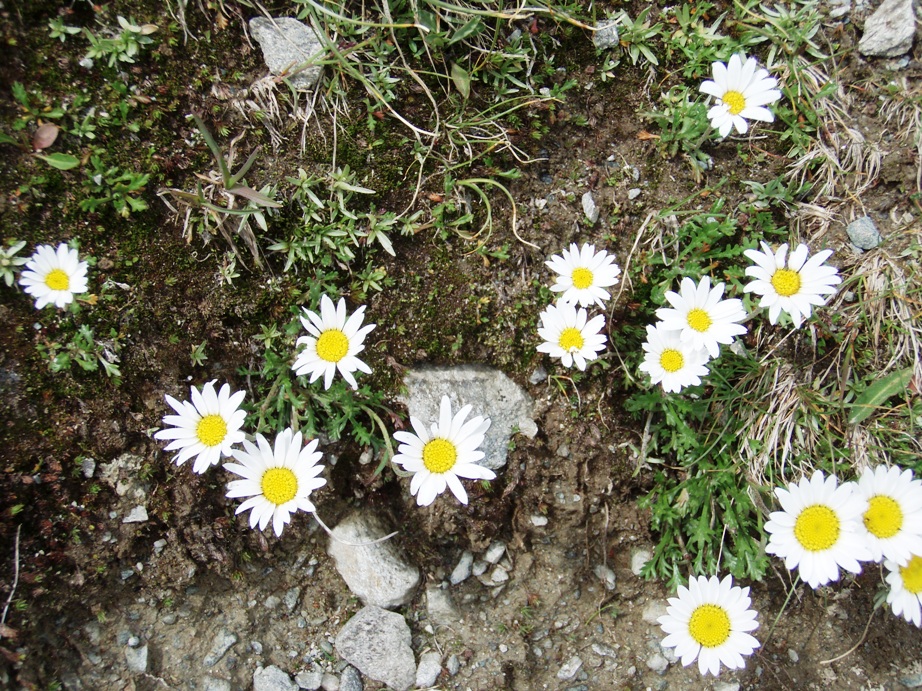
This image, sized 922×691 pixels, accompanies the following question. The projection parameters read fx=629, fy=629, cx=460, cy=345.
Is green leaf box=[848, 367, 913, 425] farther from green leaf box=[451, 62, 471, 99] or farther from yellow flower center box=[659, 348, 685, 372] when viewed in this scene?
green leaf box=[451, 62, 471, 99]

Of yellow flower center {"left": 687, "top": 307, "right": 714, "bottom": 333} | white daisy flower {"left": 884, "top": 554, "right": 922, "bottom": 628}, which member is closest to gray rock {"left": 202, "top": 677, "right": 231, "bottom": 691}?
yellow flower center {"left": 687, "top": 307, "right": 714, "bottom": 333}

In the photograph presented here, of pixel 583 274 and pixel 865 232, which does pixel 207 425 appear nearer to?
pixel 583 274

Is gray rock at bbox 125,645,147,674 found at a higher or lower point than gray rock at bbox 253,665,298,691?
higher

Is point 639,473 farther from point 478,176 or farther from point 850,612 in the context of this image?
point 478,176

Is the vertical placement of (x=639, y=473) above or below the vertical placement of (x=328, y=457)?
below

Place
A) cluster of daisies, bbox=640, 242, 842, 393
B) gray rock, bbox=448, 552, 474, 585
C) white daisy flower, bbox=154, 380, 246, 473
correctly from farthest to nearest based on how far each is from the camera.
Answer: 1. gray rock, bbox=448, 552, 474, 585
2. cluster of daisies, bbox=640, 242, 842, 393
3. white daisy flower, bbox=154, 380, 246, 473

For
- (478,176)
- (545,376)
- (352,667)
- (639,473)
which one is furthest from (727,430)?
(352,667)

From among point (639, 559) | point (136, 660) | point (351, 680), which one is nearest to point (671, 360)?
point (639, 559)
